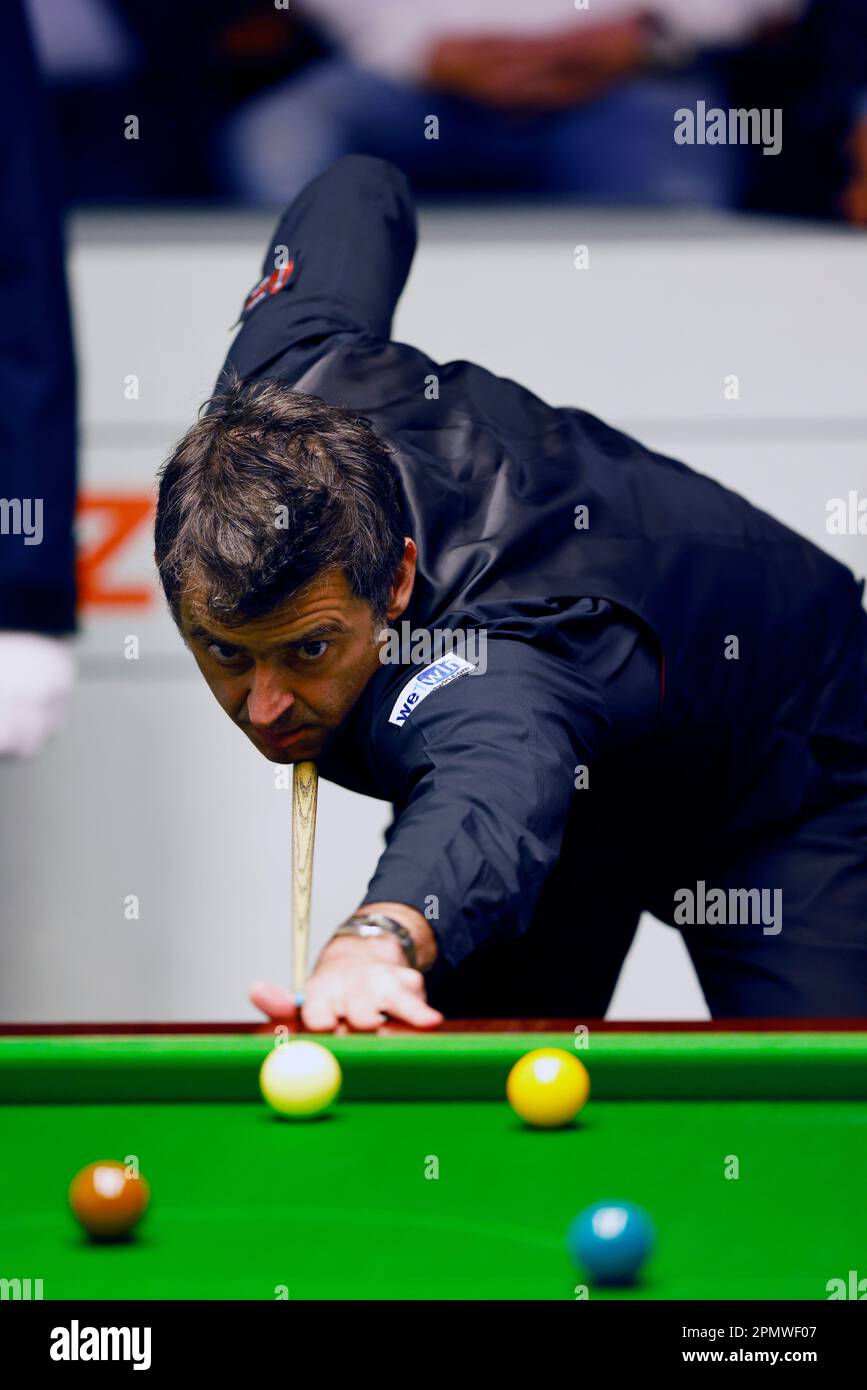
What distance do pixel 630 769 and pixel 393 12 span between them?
251 cm

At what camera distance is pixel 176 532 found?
90.3 inches

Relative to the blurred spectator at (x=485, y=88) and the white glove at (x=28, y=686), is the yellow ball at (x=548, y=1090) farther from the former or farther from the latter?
the blurred spectator at (x=485, y=88)

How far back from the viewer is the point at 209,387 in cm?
461

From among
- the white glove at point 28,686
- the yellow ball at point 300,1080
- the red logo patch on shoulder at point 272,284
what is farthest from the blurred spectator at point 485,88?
the yellow ball at point 300,1080

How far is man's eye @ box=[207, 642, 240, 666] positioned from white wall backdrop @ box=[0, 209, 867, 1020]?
2.29m

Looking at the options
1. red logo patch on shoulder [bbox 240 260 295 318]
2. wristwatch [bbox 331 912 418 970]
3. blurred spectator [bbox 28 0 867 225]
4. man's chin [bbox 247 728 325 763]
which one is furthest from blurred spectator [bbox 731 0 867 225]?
wristwatch [bbox 331 912 418 970]

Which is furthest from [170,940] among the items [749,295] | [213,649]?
[213,649]

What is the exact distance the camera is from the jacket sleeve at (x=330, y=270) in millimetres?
2768

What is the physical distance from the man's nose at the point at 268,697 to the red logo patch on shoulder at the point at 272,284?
833mm

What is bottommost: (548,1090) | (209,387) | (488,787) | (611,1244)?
(611,1244)

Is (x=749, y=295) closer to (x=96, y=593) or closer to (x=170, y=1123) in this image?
(x=96, y=593)

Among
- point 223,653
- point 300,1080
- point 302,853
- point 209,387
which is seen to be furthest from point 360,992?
point 209,387

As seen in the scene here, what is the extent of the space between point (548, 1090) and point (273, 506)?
848 millimetres

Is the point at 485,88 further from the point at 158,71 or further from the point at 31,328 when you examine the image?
the point at 31,328
